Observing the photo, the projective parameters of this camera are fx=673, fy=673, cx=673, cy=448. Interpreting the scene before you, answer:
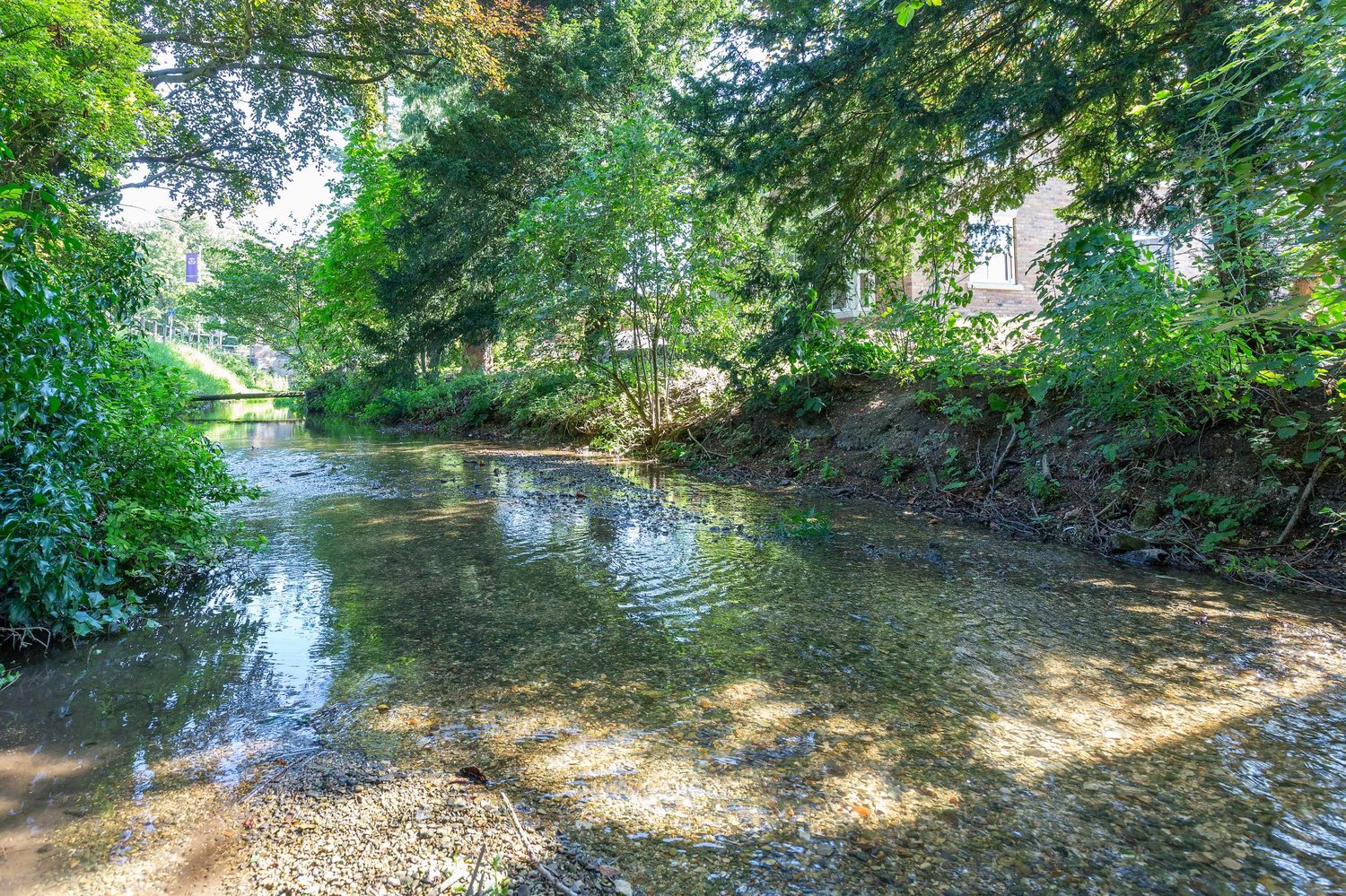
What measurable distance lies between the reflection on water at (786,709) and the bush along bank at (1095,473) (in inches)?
21.8

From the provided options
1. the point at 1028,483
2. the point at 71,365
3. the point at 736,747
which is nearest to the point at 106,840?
the point at 736,747

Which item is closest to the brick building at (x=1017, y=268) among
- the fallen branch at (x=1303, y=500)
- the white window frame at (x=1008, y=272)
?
the white window frame at (x=1008, y=272)

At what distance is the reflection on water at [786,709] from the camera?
1750 millimetres

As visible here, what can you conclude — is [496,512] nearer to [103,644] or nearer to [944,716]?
[103,644]

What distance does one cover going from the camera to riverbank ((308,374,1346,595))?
4.30m

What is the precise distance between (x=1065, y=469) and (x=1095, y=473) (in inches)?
11.4

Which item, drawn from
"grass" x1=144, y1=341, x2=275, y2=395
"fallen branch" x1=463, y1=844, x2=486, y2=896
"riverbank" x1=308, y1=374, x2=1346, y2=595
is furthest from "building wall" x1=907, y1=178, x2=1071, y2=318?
"grass" x1=144, y1=341, x2=275, y2=395

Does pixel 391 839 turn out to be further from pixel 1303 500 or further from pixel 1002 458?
pixel 1002 458

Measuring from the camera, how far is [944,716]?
2.44 meters

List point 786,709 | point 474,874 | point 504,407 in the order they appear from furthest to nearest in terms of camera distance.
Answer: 1. point 504,407
2. point 786,709
3. point 474,874

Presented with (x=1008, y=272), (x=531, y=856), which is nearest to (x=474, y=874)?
(x=531, y=856)

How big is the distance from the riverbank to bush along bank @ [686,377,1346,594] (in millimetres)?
12

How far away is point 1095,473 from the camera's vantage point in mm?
5586

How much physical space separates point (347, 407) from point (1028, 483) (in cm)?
2623
